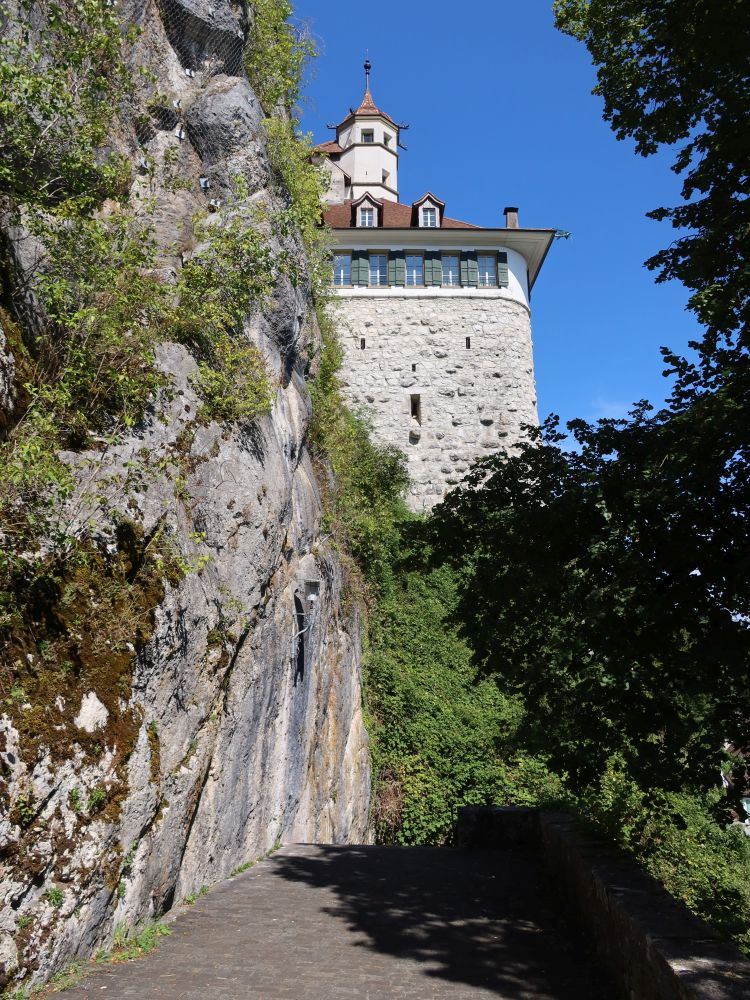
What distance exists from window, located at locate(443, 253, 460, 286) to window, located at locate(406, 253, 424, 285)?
0.80 m

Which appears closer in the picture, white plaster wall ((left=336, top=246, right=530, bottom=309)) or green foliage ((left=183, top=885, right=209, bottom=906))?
green foliage ((left=183, top=885, right=209, bottom=906))

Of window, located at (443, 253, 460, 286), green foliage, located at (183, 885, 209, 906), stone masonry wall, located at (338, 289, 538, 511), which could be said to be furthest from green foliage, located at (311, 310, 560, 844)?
window, located at (443, 253, 460, 286)

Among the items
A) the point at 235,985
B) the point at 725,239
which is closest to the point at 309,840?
the point at 235,985

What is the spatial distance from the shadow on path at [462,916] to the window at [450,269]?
817 inches

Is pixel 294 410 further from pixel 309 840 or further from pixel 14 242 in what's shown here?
pixel 309 840

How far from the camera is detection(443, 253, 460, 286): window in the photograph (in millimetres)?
26797

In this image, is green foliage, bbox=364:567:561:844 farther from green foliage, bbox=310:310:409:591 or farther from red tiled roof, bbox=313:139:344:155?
red tiled roof, bbox=313:139:344:155

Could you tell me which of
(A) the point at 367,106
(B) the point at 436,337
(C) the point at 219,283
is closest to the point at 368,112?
(A) the point at 367,106

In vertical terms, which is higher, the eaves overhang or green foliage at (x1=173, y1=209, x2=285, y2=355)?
the eaves overhang

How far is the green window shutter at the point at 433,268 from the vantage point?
87.9 ft

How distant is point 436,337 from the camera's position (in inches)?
1041

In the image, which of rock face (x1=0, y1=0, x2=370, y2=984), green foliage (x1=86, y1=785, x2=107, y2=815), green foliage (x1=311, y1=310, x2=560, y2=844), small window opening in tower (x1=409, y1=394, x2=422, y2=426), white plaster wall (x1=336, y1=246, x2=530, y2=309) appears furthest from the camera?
white plaster wall (x1=336, y1=246, x2=530, y2=309)

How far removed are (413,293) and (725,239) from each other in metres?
20.1

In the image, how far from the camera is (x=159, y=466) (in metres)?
6.78
